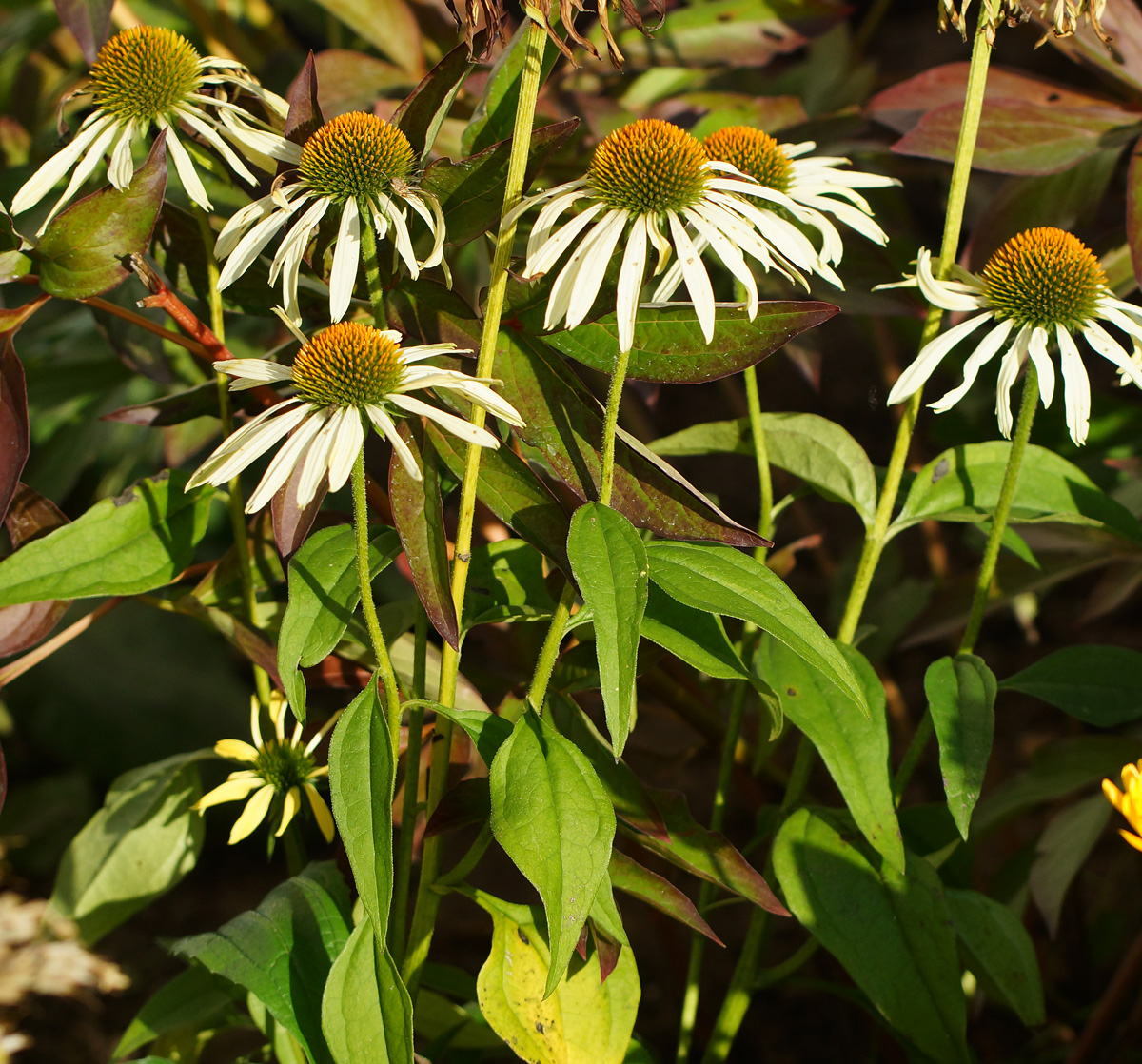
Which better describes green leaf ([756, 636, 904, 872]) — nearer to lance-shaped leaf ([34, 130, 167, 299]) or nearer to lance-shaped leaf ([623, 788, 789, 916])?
lance-shaped leaf ([623, 788, 789, 916])

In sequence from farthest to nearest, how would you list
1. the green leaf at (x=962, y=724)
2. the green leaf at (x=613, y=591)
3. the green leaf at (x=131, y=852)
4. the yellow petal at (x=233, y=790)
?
the green leaf at (x=131, y=852)
the yellow petal at (x=233, y=790)
the green leaf at (x=962, y=724)
the green leaf at (x=613, y=591)

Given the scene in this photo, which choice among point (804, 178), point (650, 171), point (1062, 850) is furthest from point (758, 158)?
point (1062, 850)

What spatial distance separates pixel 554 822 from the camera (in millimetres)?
505

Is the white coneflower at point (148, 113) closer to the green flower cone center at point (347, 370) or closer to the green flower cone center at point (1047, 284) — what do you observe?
the green flower cone center at point (347, 370)

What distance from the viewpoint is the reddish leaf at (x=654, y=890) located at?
1.98 feet

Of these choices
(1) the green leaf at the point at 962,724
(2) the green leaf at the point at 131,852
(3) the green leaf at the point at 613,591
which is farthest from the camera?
(2) the green leaf at the point at 131,852

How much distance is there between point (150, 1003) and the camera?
0.80 metres

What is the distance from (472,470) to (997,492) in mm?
377

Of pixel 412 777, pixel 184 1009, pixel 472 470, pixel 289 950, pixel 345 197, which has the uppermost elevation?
pixel 345 197

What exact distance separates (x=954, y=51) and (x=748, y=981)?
5.65ft

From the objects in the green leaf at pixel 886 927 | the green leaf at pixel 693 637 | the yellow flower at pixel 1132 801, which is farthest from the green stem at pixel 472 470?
the yellow flower at pixel 1132 801

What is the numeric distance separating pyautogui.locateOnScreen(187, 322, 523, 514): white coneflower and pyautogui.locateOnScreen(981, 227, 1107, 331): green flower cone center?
0.33m

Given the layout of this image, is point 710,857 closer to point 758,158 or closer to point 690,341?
point 690,341

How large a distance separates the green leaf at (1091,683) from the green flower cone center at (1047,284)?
0.24m
